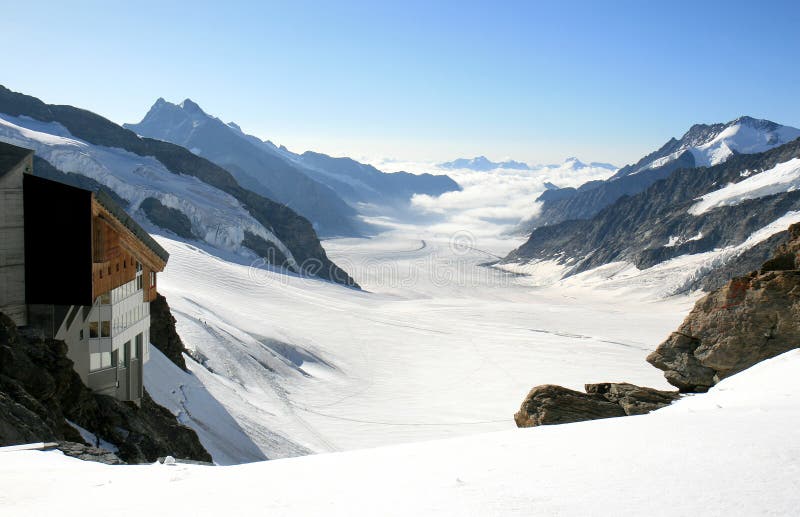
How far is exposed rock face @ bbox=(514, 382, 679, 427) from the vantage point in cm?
1273

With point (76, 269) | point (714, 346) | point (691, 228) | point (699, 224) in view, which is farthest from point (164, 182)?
point (699, 224)

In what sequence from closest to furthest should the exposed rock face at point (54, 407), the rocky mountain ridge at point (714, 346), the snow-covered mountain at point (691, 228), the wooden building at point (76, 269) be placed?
the exposed rock face at point (54, 407) < the wooden building at point (76, 269) < the rocky mountain ridge at point (714, 346) < the snow-covered mountain at point (691, 228)

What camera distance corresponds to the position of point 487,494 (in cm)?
575

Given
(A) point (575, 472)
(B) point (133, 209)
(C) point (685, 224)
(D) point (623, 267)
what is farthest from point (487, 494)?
(C) point (685, 224)

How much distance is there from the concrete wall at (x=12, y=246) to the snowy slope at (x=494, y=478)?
5.43 meters

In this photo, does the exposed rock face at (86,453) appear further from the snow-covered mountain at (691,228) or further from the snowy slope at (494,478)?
the snow-covered mountain at (691,228)

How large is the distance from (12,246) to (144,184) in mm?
78233

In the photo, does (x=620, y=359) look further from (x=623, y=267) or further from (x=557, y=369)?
(x=623, y=267)

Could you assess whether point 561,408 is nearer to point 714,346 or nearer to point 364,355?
point 714,346

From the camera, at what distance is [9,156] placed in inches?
472

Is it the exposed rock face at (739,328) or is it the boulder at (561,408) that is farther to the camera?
the exposed rock face at (739,328)

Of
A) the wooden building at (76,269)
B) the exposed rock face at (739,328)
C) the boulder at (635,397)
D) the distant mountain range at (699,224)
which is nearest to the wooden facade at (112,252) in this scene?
the wooden building at (76,269)

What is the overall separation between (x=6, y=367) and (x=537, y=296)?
369 feet

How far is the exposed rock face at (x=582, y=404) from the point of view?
12.7 metres
